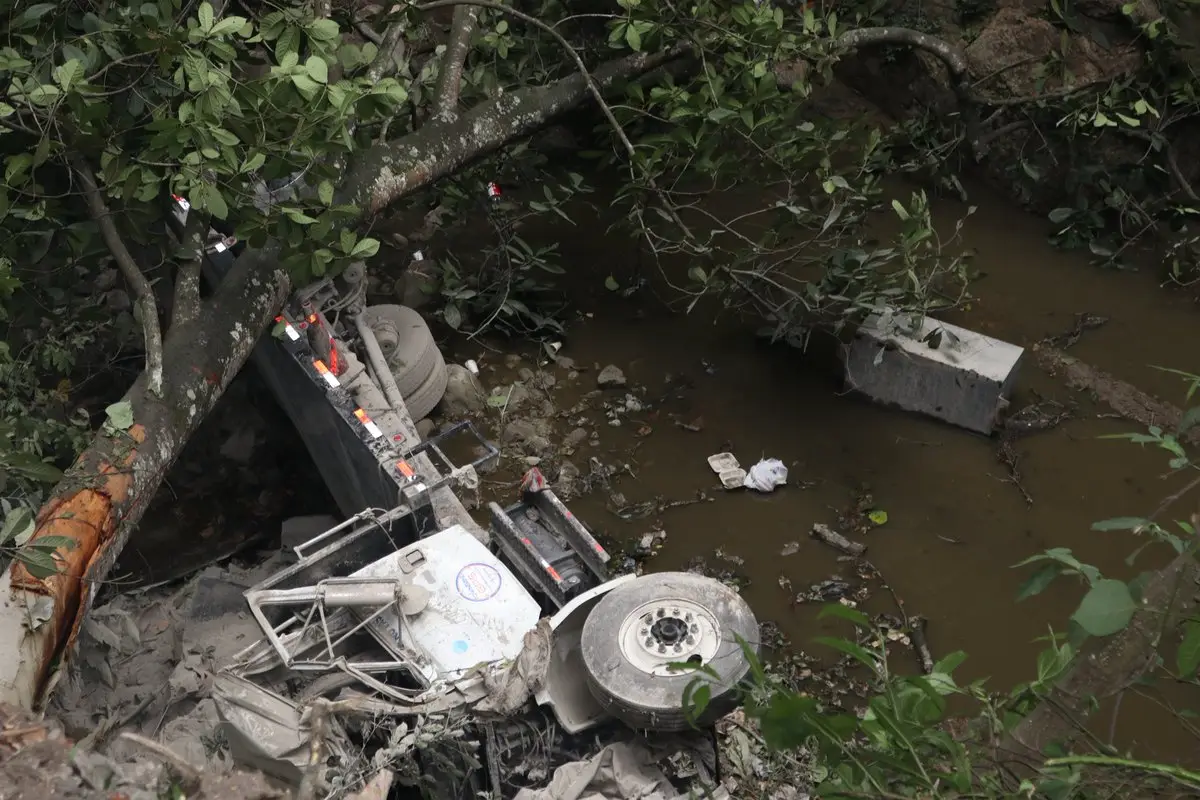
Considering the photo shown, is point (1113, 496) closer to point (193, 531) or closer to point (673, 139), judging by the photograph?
point (673, 139)

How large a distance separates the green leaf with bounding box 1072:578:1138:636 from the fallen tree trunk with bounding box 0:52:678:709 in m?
3.13

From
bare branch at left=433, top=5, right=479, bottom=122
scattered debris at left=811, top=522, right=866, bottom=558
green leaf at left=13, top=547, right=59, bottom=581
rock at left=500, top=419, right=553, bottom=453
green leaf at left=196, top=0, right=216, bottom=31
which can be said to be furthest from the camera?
rock at left=500, top=419, right=553, bottom=453

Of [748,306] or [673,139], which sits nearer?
[673,139]

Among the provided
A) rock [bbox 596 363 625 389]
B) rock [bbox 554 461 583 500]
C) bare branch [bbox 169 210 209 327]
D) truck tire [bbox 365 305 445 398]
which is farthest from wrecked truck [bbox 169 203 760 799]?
rock [bbox 596 363 625 389]

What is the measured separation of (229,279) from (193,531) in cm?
210

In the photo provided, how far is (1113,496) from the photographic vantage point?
6.27m

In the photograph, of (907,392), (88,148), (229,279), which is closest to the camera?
(88,148)

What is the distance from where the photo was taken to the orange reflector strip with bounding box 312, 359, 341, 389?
17.5ft

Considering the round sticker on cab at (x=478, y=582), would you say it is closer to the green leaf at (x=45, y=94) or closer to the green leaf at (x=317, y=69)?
the green leaf at (x=317, y=69)

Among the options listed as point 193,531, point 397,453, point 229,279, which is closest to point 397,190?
point 229,279

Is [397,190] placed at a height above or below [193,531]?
above

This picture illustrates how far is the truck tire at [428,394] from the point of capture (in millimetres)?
6691

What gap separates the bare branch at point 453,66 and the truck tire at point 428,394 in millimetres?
1663

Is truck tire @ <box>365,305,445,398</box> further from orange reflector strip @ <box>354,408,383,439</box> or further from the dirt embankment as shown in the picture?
the dirt embankment
